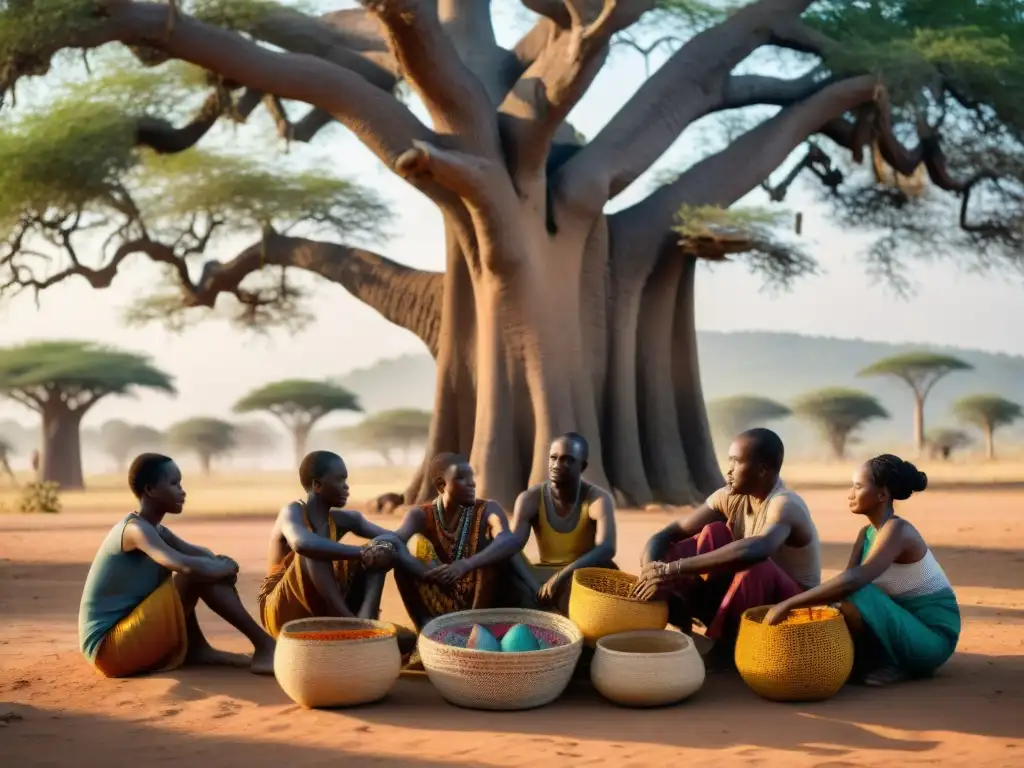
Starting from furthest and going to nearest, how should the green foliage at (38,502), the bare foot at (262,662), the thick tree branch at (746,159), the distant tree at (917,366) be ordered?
the distant tree at (917,366)
the green foliage at (38,502)
the thick tree branch at (746,159)
the bare foot at (262,662)

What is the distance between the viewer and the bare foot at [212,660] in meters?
5.16

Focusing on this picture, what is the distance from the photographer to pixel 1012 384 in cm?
10694

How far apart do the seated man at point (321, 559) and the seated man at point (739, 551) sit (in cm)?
113

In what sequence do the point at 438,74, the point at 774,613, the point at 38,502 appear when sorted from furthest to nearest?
the point at 38,502 → the point at 438,74 → the point at 774,613

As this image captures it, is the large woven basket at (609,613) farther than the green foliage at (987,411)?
No

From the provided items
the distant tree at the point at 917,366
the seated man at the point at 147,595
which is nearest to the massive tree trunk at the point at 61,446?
the distant tree at the point at 917,366

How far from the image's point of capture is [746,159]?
15305mm

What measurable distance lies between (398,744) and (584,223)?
34.0ft

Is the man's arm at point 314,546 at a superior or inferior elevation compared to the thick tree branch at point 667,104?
inferior

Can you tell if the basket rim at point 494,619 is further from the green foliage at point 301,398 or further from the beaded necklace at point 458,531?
the green foliage at point 301,398

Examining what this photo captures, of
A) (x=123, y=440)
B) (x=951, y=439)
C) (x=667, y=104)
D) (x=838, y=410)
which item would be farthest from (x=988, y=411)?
(x=123, y=440)

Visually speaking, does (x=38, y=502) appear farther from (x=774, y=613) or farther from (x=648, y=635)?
(x=774, y=613)

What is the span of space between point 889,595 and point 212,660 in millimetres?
2878

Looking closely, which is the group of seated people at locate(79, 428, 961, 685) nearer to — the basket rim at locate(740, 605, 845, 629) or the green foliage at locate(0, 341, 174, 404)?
the basket rim at locate(740, 605, 845, 629)
